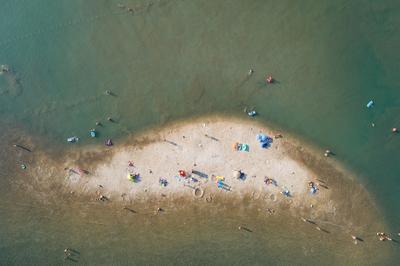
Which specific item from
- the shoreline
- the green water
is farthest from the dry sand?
the green water

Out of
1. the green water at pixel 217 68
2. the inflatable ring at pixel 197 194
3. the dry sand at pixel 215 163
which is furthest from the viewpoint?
the inflatable ring at pixel 197 194

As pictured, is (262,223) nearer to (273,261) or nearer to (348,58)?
(273,261)

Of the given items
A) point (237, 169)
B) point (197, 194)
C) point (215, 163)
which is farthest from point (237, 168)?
point (197, 194)

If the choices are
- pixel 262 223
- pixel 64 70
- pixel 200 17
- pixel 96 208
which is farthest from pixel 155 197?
pixel 200 17

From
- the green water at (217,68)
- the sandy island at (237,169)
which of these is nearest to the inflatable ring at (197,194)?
the sandy island at (237,169)

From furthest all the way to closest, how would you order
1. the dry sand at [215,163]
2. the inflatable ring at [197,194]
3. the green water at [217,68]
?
the inflatable ring at [197,194], the dry sand at [215,163], the green water at [217,68]

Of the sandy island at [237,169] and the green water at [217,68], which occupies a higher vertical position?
the green water at [217,68]

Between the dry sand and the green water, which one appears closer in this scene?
the green water

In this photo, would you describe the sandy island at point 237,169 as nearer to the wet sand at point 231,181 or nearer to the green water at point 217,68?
the wet sand at point 231,181

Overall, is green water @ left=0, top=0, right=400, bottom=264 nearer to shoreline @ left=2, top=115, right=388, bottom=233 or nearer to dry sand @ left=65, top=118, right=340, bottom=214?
shoreline @ left=2, top=115, right=388, bottom=233
